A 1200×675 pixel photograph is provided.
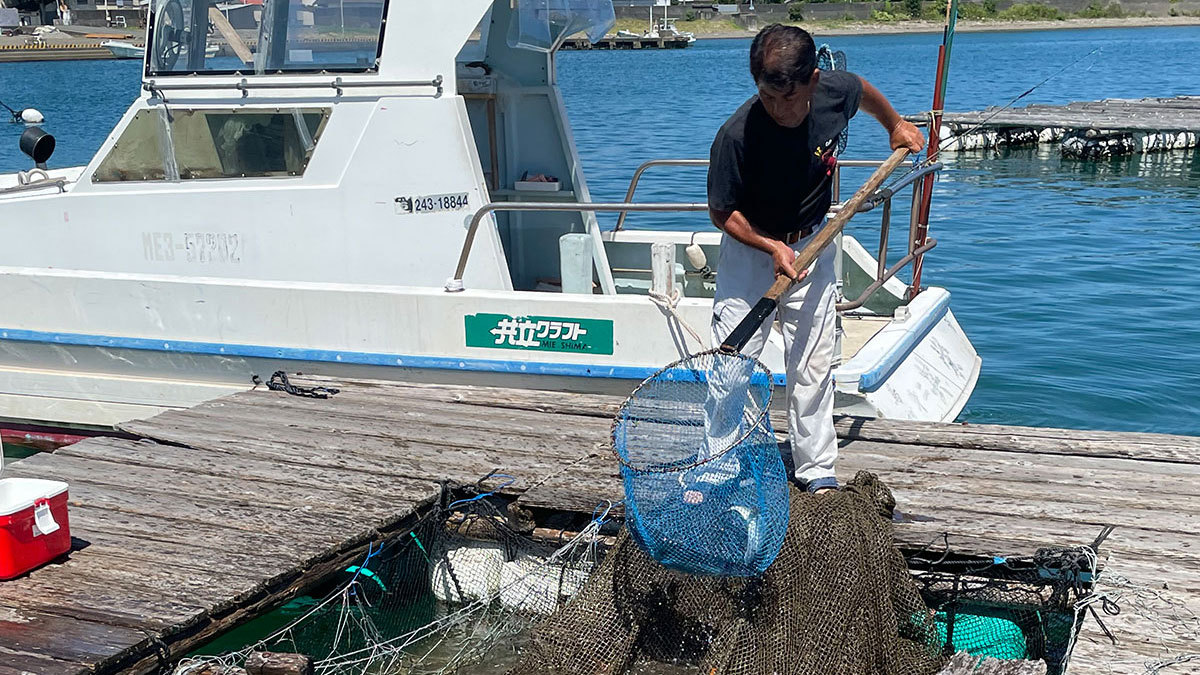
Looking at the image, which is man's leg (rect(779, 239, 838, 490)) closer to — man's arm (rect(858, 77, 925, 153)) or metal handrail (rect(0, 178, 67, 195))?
man's arm (rect(858, 77, 925, 153))

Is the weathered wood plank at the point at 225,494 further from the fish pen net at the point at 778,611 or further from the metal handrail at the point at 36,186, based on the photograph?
the metal handrail at the point at 36,186

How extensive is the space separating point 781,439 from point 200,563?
2.89 metres

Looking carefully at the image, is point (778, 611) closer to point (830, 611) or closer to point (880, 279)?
point (830, 611)

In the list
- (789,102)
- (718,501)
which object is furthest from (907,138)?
(718,501)

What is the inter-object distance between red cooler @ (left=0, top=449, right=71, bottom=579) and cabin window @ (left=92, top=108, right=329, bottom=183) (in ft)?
10.9

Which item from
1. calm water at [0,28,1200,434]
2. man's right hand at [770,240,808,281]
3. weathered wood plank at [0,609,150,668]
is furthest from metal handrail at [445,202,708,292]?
calm water at [0,28,1200,434]

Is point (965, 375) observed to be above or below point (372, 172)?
below

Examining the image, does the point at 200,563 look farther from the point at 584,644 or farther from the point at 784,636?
the point at 784,636

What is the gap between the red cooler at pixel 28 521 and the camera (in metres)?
4.27

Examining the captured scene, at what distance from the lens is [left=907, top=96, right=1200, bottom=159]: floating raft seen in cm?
2498

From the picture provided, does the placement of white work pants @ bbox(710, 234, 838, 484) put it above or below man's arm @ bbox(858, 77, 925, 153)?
below

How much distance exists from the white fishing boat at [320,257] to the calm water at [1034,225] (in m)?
3.41

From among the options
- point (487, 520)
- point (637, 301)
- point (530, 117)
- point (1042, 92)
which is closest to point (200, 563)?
point (487, 520)

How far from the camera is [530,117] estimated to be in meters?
8.16
